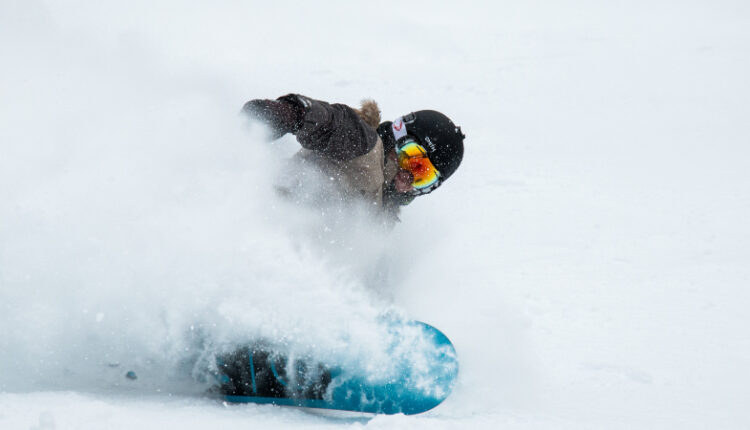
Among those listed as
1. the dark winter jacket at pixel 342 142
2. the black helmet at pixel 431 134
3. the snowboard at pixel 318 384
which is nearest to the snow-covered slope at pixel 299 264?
the snowboard at pixel 318 384

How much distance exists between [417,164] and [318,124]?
2.33 feet

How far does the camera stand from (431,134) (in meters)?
3.08

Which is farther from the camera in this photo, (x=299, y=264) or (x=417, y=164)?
(x=417, y=164)

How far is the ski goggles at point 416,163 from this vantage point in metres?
3.09

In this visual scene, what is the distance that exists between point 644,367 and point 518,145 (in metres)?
3.68

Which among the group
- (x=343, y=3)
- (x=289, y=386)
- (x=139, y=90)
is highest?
(x=343, y=3)

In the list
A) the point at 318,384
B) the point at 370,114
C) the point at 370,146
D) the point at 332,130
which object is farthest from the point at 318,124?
the point at 318,384

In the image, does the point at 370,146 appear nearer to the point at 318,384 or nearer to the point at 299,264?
the point at 299,264

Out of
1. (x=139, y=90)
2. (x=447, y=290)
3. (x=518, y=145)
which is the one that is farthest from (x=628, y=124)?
(x=139, y=90)

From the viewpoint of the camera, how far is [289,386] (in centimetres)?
251

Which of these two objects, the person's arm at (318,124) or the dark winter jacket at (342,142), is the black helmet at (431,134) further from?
the person's arm at (318,124)

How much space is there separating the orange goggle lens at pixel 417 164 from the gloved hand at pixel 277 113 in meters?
0.71

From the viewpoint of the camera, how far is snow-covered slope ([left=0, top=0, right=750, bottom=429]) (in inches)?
95.6

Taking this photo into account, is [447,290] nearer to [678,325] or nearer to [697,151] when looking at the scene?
[678,325]
